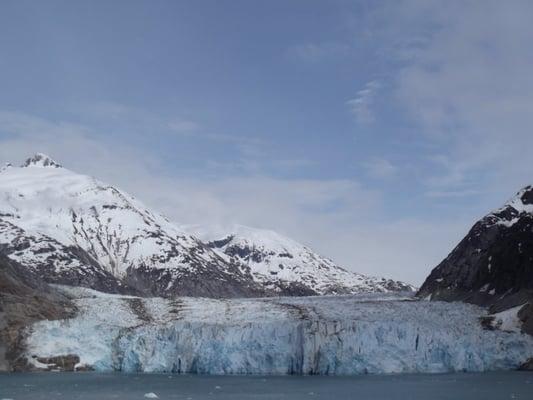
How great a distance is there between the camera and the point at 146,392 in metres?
32.8

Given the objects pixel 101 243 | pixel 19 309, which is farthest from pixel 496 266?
pixel 101 243

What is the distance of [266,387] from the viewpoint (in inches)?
1387

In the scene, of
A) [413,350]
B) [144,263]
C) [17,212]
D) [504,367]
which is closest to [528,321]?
[504,367]

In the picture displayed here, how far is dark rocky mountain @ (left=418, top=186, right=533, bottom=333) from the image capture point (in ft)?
190

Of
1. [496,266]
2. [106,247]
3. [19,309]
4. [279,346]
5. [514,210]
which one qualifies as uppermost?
[106,247]

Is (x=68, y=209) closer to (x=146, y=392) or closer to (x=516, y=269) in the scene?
(x=516, y=269)

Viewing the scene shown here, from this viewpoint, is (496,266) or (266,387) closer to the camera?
(266,387)

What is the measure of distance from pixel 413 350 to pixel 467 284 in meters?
28.5

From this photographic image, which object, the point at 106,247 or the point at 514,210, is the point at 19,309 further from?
the point at 106,247

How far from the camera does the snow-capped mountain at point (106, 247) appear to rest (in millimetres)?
134000

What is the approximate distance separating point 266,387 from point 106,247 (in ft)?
433

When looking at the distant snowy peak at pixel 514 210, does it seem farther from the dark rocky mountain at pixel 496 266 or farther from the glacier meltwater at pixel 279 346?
the glacier meltwater at pixel 279 346

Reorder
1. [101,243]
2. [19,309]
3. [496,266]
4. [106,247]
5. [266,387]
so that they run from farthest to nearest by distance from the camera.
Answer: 1. [101,243]
2. [106,247]
3. [496,266]
4. [19,309]
5. [266,387]

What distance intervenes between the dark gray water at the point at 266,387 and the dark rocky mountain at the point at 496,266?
1312 cm
